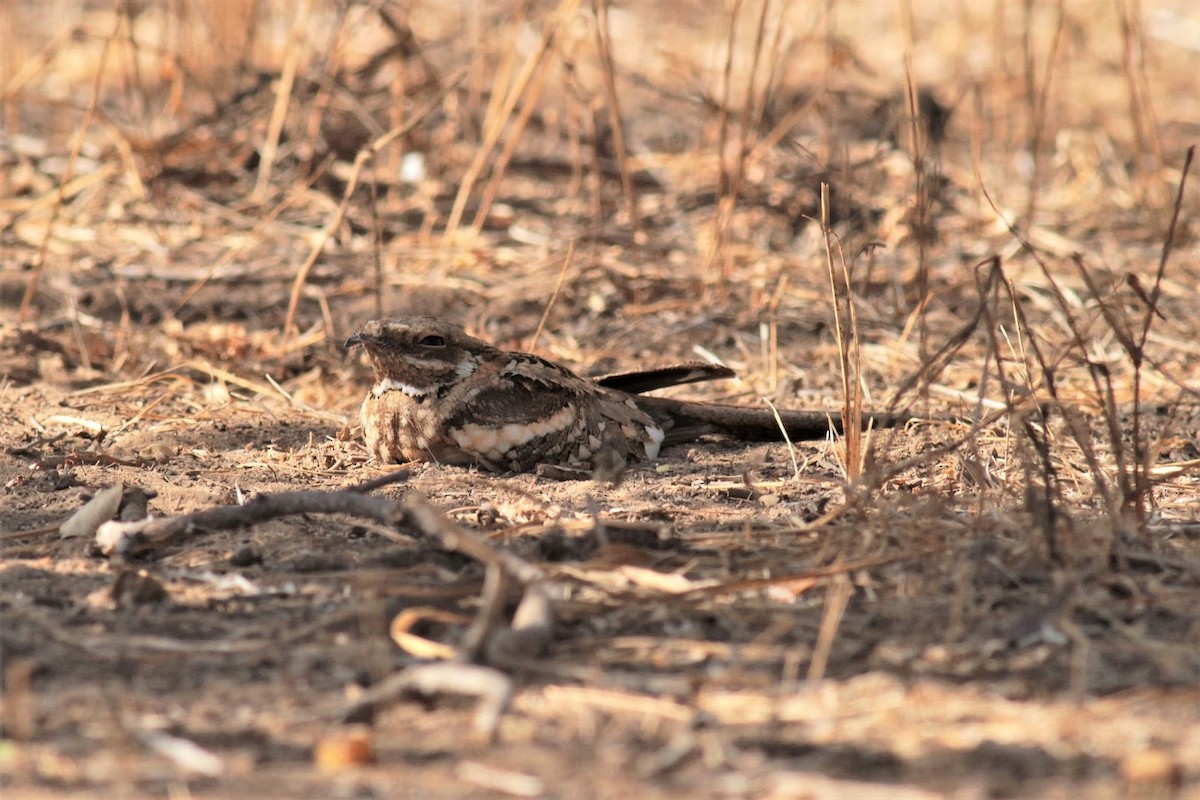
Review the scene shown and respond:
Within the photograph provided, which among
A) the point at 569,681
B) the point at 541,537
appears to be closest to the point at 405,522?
the point at 541,537

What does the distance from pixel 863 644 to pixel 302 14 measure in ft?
12.9

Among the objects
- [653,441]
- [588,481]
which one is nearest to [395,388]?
[588,481]

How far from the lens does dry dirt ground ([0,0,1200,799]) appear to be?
2111 mm

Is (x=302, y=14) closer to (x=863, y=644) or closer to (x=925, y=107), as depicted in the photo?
(x=925, y=107)

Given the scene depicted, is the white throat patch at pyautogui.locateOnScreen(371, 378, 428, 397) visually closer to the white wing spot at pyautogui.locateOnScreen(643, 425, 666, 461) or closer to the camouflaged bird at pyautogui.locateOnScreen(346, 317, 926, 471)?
the camouflaged bird at pyautogui.locateOnScreen(346, 317, 926, 471)

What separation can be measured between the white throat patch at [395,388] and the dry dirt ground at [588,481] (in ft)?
0.68

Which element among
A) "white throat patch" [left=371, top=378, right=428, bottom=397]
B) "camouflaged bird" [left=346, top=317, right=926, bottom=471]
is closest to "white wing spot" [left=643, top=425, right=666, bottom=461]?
"camouflaged bird" [left=346, top=317, right=926, bottom=471]

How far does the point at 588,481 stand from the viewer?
370 centimetres

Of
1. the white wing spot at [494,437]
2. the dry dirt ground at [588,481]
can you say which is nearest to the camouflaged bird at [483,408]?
the white wing spot at [494,437]

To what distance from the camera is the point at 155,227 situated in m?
6.04

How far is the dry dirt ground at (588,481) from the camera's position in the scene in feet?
6.93

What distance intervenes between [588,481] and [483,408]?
1.21ft

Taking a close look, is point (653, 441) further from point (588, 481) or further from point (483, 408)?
point (483, 408)

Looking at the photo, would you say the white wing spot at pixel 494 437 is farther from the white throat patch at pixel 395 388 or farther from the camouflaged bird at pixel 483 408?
the white throat patch at pixel 395 388
